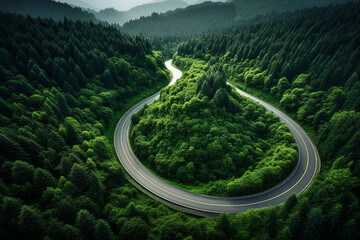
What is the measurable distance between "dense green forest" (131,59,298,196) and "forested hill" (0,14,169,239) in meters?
12.5

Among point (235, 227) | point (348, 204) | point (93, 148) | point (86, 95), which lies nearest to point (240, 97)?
point (348, 204)

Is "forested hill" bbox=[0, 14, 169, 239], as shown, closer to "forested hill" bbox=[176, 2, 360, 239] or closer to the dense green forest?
the dense green forest

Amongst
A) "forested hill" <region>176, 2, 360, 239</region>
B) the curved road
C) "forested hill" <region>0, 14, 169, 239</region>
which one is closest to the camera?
"forested hill" <region>0, 14, 169, 239</region>

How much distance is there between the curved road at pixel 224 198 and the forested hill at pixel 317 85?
3.28m

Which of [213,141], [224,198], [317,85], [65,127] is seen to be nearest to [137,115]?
[65,127]

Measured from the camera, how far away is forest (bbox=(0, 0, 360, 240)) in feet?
86.3

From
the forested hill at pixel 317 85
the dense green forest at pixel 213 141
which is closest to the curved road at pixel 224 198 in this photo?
the dense green forest at pixel 213 141

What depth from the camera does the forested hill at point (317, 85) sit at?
26506 mm

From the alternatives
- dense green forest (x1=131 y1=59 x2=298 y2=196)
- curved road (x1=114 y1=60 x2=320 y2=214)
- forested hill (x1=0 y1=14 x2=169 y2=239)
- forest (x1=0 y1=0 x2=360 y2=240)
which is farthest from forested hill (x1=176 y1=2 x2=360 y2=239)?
forested hill (x1=0 y1=14 x2=169 y2=239)

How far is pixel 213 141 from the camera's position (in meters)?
48.6

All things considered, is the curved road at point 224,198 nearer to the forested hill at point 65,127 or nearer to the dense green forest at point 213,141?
the dense green forest at point 213,141

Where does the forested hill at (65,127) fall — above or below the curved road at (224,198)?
above

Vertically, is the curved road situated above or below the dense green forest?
below

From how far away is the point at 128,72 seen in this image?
278 ft
